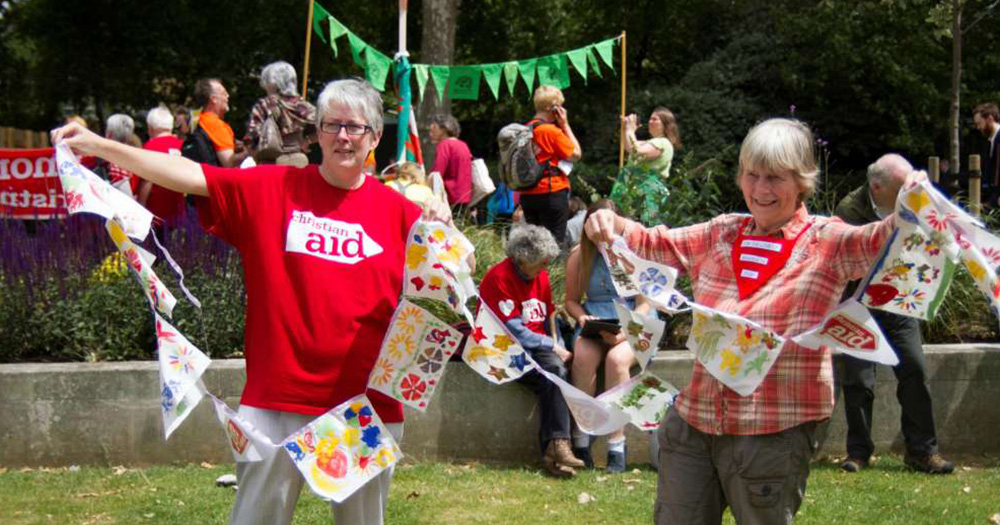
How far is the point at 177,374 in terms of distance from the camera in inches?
161

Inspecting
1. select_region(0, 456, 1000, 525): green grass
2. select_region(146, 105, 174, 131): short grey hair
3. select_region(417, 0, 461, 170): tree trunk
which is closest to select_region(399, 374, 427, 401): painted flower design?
select_region(0, 456, 1000, 525): green grass

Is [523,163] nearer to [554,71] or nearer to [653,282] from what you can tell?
[554,71]

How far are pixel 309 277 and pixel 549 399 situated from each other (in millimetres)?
3719

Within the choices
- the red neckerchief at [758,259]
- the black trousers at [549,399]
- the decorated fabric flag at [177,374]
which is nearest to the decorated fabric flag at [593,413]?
the red neckerchief at [758,259]

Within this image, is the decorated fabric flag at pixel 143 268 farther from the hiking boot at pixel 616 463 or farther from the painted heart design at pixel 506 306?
the hiking boot at pixel 616 463

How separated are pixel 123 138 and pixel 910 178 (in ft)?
27.0

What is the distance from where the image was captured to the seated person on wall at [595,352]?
726 cm

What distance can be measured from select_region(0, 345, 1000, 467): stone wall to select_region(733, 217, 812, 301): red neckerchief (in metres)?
3.82

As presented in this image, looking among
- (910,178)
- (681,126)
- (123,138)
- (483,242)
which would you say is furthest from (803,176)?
(681,126)

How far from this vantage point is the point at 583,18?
28203mm

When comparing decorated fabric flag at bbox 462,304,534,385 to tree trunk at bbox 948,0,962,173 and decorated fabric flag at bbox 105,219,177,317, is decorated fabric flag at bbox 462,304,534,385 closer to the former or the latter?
decorated fabric flag at bbox 105,219,177,317

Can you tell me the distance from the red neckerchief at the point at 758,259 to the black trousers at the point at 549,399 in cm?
359

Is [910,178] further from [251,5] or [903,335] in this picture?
[251,5]

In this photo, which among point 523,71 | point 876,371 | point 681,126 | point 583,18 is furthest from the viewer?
point 583,18
